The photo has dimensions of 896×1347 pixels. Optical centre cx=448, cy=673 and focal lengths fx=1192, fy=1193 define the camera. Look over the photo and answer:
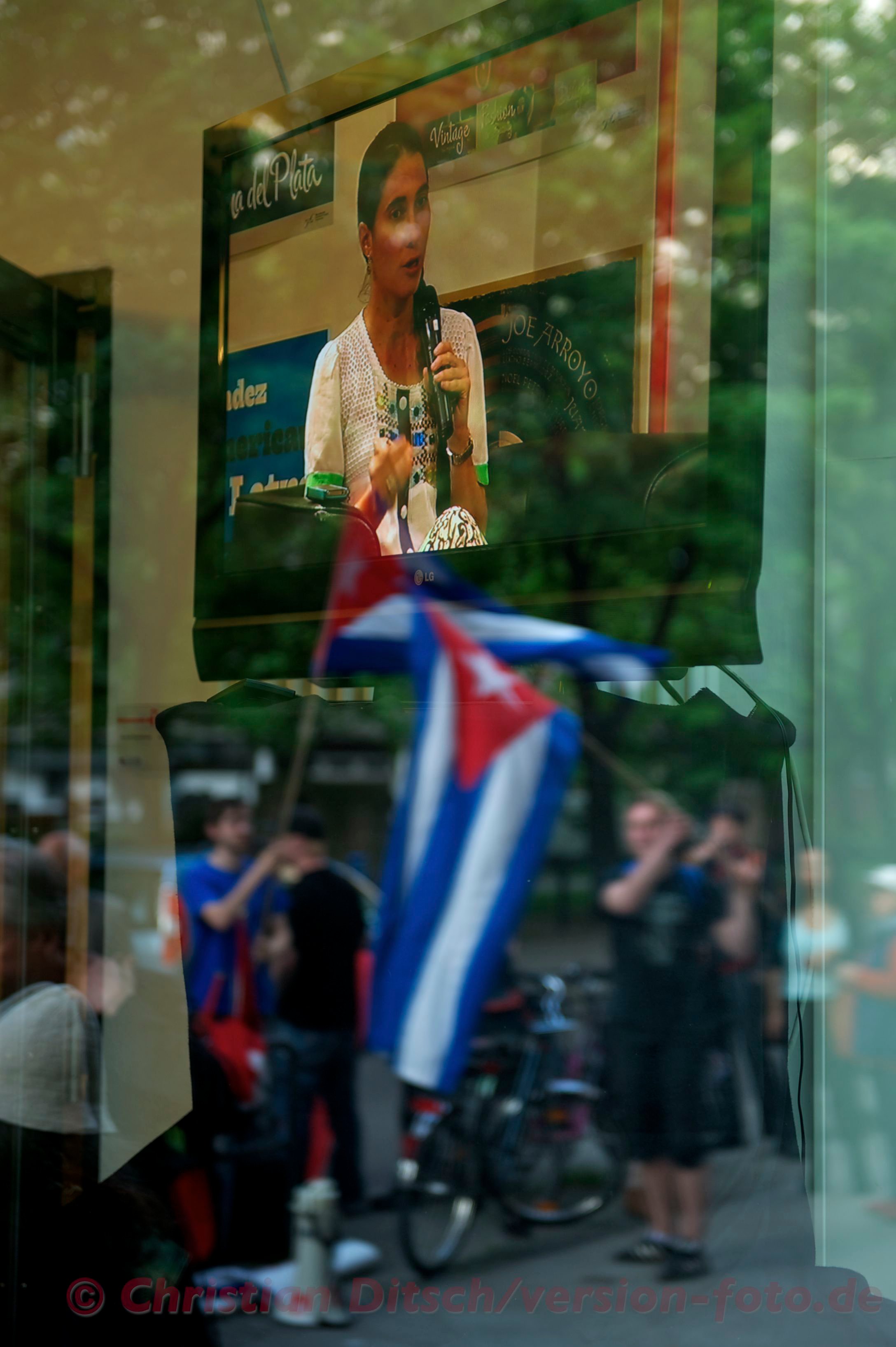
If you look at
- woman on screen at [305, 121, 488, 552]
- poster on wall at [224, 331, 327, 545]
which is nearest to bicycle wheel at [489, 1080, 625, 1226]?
woman on screen at [305, 121, 488, 552]

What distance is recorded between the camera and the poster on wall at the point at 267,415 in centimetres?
115

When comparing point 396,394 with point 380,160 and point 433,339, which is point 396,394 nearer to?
point 433,339

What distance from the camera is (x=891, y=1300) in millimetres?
812

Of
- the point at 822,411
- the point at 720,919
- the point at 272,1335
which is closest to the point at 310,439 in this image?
the point at 822,411

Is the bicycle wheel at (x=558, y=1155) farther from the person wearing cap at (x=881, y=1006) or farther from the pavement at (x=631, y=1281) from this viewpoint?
the person wearing cap at (x=881, y=1006)

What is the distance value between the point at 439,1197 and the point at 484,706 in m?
0.40

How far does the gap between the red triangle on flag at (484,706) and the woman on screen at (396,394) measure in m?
0.10

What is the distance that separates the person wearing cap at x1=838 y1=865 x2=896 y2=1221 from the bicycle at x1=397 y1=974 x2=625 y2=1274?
0.19 meters

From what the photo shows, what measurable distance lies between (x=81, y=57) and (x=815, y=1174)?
142 centimetres

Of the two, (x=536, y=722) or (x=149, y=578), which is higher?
(x=149, y=578)

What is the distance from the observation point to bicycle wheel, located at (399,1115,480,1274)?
3.11 ft

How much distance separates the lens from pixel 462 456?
1.04m

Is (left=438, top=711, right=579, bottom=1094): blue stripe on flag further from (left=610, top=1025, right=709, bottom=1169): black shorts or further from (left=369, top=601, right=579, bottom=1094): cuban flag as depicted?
(left=610, top=1025, right=709, bottom=1169): black shorts

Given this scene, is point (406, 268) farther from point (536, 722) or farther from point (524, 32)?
point (536, 722)
